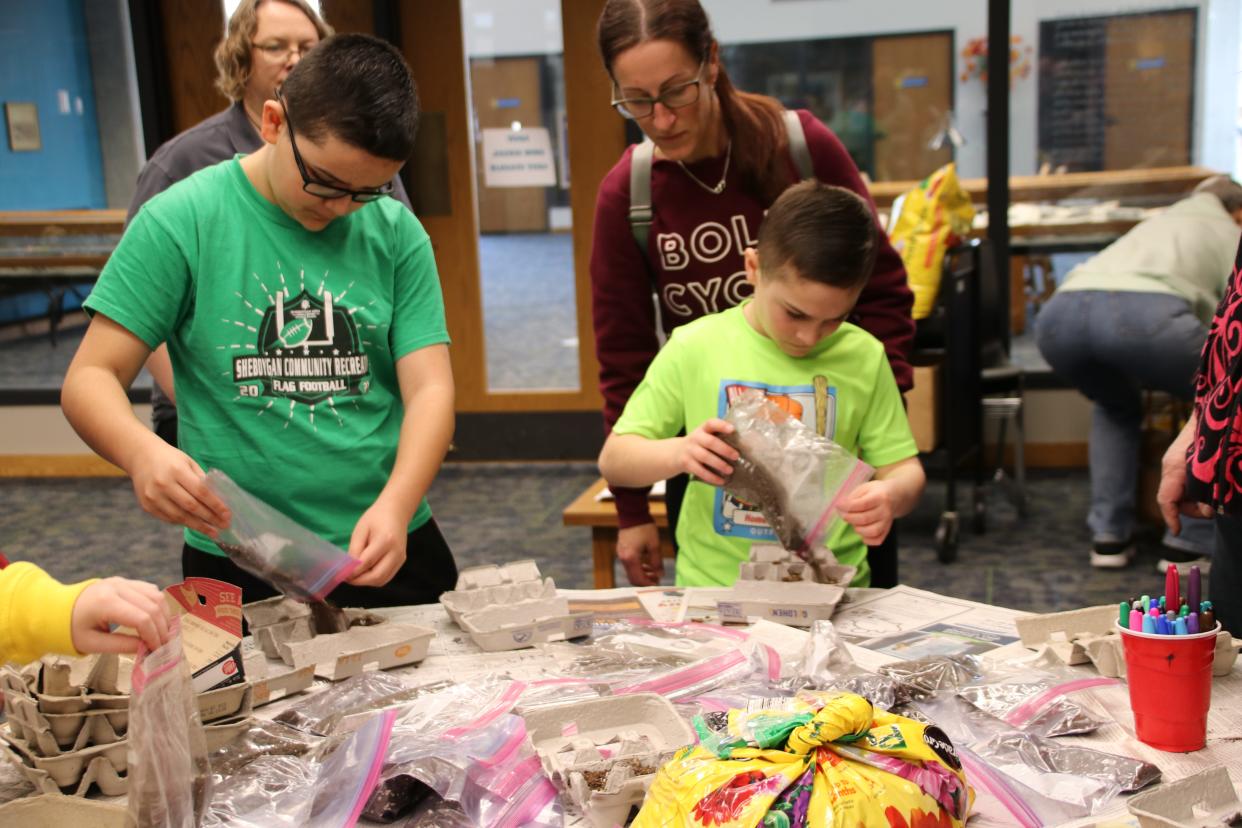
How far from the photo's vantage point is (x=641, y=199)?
2.11 meters

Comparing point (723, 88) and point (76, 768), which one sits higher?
point (723, 88)

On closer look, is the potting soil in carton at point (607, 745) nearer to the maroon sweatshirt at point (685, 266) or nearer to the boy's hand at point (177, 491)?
the boy's hand at point (177, 491)

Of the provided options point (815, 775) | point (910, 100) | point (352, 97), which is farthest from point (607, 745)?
point (910, 100)

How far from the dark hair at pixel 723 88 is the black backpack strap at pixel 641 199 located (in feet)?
0.51

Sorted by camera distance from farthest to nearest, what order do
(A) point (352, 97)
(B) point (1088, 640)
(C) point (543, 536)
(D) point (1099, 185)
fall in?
1. (D) point (1099, 185)
2. (C) point (543, 536)
3. (A) point (352, 97)
4. (B) point (1088, 640)

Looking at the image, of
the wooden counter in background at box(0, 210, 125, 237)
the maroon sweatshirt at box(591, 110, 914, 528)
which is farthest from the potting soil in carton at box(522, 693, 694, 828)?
the wooden counter in background at box(0, 210, 125, 237)

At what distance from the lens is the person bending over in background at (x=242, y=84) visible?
2.23 metres

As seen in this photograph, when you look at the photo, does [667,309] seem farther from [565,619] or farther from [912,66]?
[912,66]

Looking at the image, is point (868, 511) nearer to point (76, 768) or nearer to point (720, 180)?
point (720, 180)

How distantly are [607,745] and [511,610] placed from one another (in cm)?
42

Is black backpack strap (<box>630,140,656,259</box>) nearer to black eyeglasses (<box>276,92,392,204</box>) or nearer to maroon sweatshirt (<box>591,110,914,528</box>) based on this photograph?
maroon sweatshirt (<box>591,110,914,528</box>)

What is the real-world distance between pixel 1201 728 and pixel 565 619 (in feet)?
2.52

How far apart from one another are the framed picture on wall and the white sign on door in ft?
7.39

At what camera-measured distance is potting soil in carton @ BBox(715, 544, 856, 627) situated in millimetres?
1642
